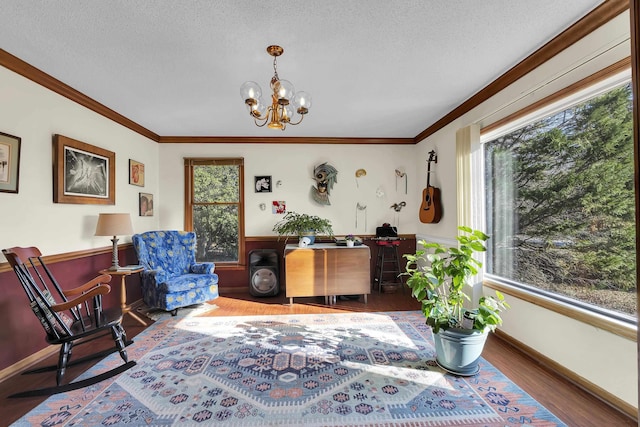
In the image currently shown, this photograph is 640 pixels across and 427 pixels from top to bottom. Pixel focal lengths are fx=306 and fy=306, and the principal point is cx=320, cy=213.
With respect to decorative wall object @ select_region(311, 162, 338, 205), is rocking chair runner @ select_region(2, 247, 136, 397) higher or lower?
lower

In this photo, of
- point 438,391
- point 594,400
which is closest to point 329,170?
point 438,391

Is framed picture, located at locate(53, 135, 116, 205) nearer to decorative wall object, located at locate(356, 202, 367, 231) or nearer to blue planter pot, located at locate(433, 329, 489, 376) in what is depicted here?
decorative wall object, located at locate(356, 202, 367, 231)

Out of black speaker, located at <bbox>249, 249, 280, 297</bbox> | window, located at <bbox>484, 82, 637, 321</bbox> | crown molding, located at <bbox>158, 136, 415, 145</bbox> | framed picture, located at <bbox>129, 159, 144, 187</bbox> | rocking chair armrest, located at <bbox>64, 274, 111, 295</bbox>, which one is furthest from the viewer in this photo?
crown molding, located at <bbox>158, 136, 415, 145</bbox>

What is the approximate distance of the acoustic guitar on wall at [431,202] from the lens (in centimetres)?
419

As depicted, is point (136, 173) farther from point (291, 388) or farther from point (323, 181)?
point (291, 388)

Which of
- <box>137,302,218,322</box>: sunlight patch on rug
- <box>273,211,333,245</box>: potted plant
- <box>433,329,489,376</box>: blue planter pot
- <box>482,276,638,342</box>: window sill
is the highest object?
<box>273,211,333,245</box>: potted plant

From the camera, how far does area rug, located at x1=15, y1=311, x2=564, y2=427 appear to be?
6.15 feet

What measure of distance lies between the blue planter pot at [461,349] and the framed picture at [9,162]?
11.8 feet

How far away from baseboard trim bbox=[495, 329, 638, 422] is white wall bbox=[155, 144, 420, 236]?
8.42 ft

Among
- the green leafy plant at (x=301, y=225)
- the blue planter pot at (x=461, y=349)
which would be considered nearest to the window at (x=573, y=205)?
the blue planter pot at (x=461, y=349)

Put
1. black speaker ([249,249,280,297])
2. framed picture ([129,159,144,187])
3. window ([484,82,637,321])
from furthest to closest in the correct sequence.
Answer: black speaker ([249,249,280,297])
framed picture ([129,159,144,187])
window ([484,82,637,321])

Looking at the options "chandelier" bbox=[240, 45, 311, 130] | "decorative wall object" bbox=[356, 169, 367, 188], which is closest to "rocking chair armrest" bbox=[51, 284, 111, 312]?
"chandelier" bbox=[240, 45, 311, 130]

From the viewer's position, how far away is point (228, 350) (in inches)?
109

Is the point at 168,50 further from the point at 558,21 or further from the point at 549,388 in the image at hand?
the point at 549,388
